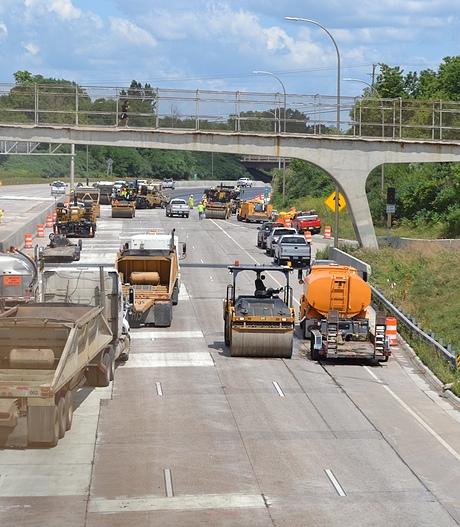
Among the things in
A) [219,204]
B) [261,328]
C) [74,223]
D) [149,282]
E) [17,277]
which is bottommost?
[261,328]

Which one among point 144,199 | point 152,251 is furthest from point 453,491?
point 144,199

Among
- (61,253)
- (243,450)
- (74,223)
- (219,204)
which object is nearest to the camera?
(243,450)

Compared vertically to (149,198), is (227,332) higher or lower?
lower

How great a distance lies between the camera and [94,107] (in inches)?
1879

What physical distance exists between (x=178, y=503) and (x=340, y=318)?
14.7 m

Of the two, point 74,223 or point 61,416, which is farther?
point 74,223

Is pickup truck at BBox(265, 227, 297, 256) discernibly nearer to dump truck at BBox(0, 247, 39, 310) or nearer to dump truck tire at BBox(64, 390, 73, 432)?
dump truck at BBox(0, 247, 39, 310)

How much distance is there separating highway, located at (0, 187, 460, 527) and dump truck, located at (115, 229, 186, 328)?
2.45 meters

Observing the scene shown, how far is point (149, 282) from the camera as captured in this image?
35.1 metres

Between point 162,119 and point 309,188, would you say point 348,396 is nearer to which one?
point 162,119

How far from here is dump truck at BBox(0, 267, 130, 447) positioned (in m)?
18.0

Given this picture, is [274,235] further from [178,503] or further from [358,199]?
[178,503]

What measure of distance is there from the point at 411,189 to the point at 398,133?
22.2 m

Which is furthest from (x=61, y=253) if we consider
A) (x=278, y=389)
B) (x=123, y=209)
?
(x=123, y=209)
